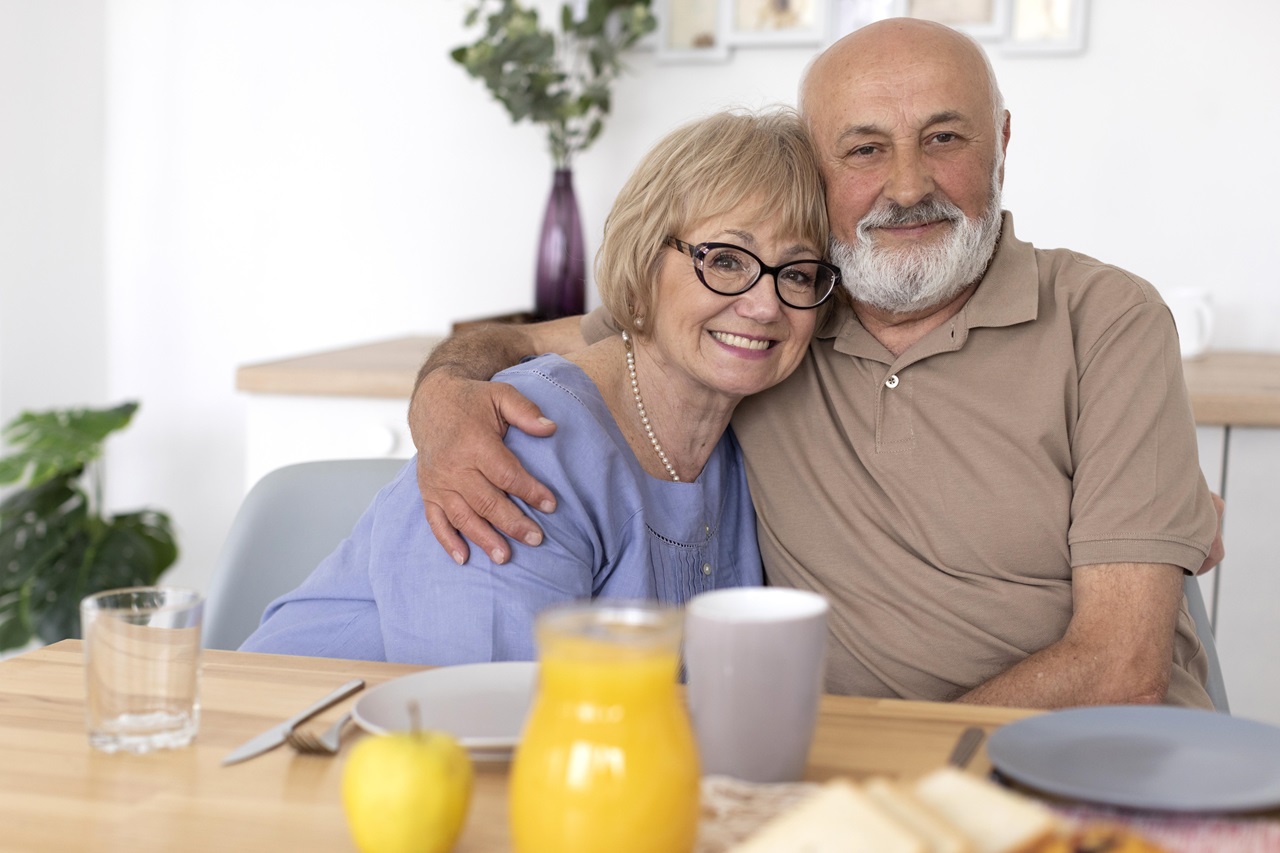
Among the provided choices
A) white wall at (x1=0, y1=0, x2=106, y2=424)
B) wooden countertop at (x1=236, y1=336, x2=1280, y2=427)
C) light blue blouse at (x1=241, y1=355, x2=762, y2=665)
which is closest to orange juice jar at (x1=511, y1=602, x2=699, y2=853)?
light blue blouse at (x1=241, y1=355, x2=762, y2=665)

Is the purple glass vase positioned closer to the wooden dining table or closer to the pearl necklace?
the pearl necklace

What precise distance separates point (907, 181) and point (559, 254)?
113 cm

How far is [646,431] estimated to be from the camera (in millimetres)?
1475

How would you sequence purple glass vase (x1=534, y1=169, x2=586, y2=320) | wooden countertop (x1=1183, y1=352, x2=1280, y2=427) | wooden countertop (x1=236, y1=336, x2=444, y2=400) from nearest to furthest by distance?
wooden countertop (x1=1183, y1=352, x2=1280, y2=427), wooden countertop (x1=236, y1=336, x2=444, y2=400), purple glass vase (x1=534, y1=169, x2=586, y2=320)

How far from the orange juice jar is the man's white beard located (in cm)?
92

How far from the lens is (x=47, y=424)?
2562mm

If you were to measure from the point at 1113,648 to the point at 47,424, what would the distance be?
83.0 inches

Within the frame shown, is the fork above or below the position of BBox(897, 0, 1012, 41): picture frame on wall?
below

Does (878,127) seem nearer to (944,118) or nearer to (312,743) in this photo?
(944,118)

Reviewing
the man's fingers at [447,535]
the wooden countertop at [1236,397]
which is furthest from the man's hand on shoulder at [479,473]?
the wooden countertop at [1236,397]

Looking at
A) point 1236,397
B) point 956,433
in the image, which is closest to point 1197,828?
point 956,433

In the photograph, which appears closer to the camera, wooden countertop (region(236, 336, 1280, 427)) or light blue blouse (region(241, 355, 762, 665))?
light blue blouse (region(241, 355, 762, 665))

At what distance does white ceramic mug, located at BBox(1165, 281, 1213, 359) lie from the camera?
2.29 metres

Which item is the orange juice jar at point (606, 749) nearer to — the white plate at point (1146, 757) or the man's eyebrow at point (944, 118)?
the white plate at point (1146, 757)
